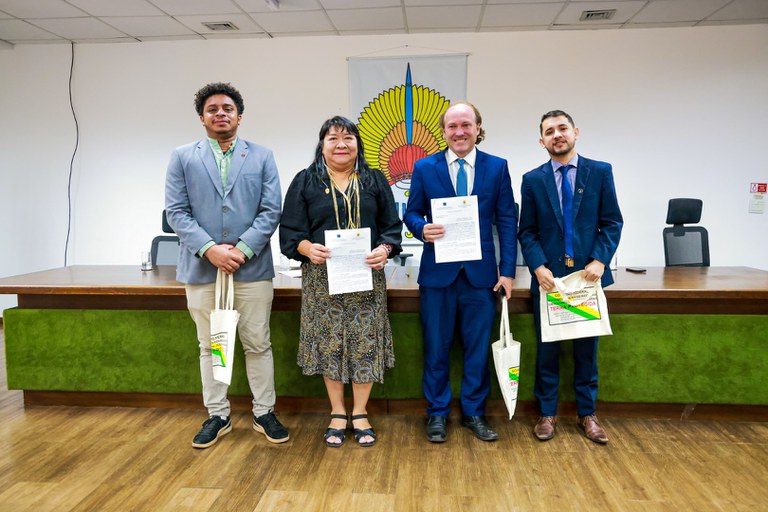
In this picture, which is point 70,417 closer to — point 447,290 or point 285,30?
point 447,290

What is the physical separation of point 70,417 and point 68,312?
55cm

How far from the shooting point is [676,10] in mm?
3965

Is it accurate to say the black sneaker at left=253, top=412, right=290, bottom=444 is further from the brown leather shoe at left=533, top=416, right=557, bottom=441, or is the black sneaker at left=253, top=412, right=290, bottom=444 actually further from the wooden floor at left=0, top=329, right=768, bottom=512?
the brown leather shoe at left=533, top=416, right=557, bottom=441

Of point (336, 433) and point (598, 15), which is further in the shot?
point (598, 15)

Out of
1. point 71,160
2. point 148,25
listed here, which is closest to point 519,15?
point 148,25

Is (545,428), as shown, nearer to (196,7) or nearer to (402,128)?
(402,128)

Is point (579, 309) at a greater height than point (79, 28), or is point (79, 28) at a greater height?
point (79, 28)

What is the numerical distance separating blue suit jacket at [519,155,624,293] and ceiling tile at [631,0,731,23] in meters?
2.61

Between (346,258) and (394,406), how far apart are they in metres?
0.98

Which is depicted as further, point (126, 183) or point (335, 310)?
point (126, 183)

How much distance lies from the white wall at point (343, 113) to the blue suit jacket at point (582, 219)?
2.55 m

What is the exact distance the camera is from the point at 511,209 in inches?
86.6

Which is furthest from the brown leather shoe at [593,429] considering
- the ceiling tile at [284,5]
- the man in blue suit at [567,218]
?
the ceiling tile at [284,5]

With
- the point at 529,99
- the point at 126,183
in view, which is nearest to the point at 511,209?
the point at 529,99
